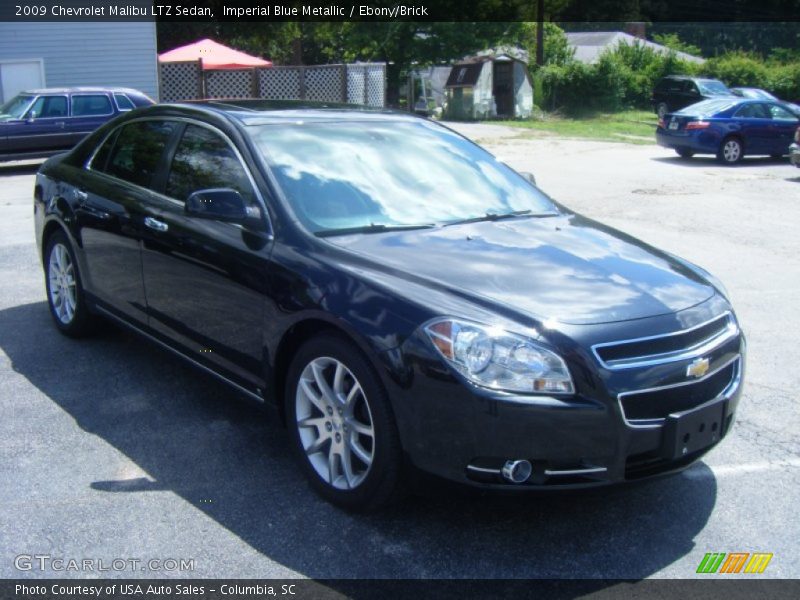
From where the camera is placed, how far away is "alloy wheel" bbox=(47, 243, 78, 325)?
6105mm

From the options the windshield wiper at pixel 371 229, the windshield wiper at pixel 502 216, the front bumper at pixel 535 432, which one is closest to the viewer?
the front bumper at pixel 535 432

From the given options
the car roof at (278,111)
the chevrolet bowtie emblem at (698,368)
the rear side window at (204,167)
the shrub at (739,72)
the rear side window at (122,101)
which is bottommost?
the chevrolet bowtie emblem at (698,368)

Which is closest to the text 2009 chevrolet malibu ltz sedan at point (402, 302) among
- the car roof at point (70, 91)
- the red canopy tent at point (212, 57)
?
the car roof at point (70, 91)

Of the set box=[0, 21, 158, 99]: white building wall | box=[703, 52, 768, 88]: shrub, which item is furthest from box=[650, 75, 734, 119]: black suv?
box=[0, 21, 158, 99]: white building wall

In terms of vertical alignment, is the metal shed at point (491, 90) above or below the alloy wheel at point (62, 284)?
above

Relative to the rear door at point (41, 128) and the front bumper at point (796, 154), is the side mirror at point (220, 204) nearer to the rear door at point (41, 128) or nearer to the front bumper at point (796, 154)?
the rear door at point (41, 128)

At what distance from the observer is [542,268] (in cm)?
391

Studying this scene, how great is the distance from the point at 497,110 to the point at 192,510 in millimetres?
33846

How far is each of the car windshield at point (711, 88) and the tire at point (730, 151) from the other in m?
13.6

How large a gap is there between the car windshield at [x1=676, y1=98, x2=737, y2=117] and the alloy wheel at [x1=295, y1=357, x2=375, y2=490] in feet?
58.2

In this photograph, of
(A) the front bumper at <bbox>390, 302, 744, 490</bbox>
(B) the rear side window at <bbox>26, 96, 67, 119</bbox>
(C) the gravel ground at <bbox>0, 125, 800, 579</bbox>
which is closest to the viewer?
(A) the front bumper at <bbox>390, 302, 744, 490</bbox>

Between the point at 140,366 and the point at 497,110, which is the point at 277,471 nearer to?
the point at 140,366

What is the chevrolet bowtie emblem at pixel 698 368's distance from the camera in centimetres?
353

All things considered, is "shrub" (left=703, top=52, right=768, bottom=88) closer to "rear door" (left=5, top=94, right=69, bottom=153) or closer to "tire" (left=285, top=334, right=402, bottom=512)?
"rear door" (left=5, top=94, right=69, bottom=153)
